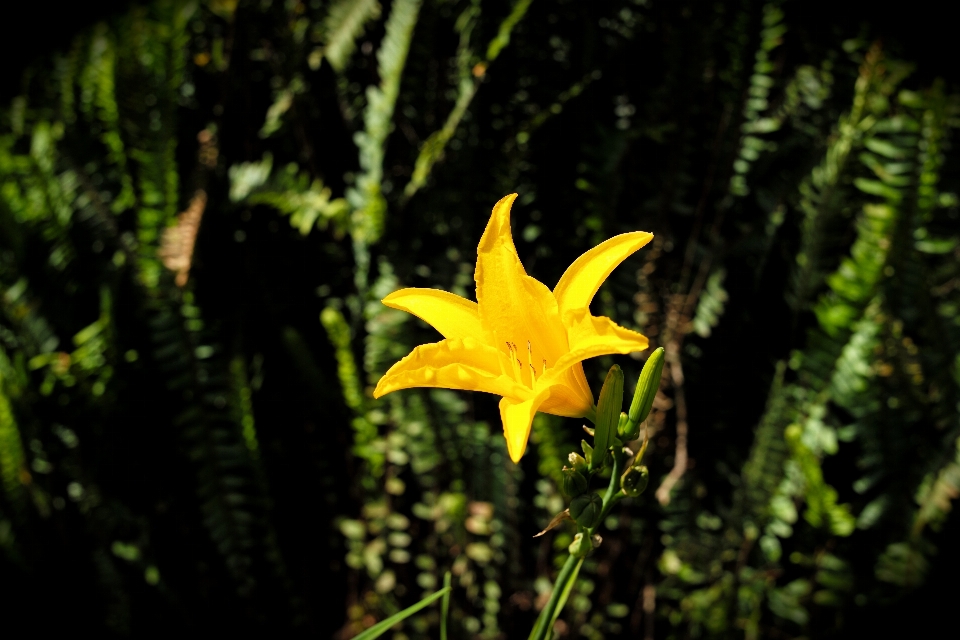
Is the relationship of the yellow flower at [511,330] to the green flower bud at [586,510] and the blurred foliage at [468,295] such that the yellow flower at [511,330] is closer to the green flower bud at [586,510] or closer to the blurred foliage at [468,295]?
the green flower bud at [586,510]

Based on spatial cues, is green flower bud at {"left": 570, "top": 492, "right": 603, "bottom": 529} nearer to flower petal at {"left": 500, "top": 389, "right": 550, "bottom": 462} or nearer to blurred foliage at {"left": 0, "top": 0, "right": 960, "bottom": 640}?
flower petal at {"left": 500, "top": 389, "right": 550, "bottom": 462}

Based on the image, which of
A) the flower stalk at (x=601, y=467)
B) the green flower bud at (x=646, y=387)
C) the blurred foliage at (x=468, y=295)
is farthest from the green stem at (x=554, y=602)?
the blurred foliage at (x=468, y=295)

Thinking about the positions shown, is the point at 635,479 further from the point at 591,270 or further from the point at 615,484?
the point at 591,270

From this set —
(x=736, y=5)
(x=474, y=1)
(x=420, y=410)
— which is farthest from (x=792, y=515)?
(x=474, y=1)

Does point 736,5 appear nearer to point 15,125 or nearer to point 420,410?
point 420,410

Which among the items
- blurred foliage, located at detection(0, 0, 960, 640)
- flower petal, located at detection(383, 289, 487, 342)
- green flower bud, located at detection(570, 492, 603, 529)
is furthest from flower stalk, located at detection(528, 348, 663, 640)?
blurred foliage, located at detection(0, 0, 960, 640)

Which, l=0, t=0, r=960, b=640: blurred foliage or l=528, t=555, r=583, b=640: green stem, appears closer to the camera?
l=528, t=555, r=583, b=640: green stem

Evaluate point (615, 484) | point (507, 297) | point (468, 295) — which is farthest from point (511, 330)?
point (468, 295)

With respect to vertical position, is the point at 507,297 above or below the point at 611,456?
above
